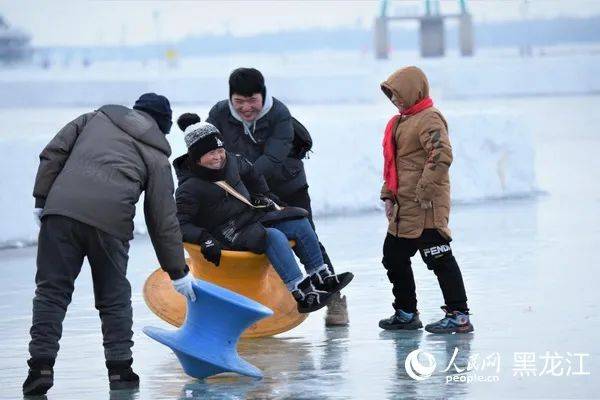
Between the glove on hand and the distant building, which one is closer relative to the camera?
the glove on hand

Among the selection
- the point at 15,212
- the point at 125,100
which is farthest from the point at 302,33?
the point at 15,212

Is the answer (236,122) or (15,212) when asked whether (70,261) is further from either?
(15,212)

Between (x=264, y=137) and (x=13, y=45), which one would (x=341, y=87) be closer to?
(x=264, y=137)

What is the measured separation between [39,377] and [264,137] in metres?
2.33

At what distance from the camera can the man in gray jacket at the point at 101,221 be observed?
6871 millimetres

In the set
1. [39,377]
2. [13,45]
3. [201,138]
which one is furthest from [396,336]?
[13,45]

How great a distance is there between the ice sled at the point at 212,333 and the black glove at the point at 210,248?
57 cm

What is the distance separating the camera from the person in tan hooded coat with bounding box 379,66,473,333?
8141mm

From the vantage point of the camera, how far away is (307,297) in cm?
820

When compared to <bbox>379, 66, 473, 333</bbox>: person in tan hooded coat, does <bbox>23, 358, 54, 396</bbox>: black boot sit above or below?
below

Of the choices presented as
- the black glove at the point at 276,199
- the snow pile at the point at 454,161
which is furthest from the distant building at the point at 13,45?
the black glove at the point at 276,199

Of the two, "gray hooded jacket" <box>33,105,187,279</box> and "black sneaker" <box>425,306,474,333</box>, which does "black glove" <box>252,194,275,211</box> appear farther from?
"gray hooded jacket" <box>33,105,187,279</box>

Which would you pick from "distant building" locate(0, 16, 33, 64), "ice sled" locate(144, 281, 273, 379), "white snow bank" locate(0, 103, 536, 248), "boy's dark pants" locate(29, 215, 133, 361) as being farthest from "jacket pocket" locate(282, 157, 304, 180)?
"distant building" locate(0, 16, 33, 64)

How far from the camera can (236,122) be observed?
28.2ft
